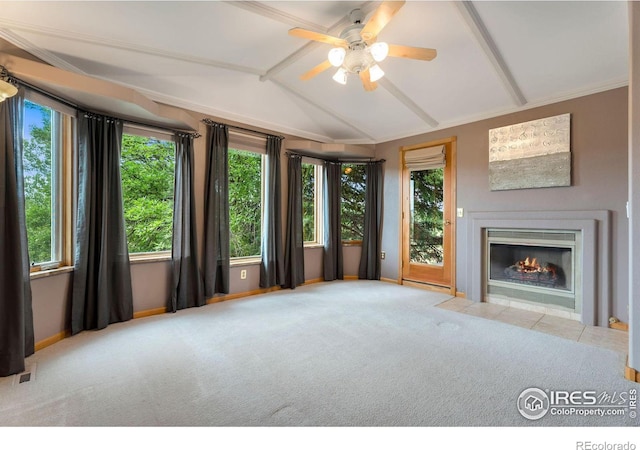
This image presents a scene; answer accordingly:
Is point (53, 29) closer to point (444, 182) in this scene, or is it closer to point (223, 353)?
point (223, 353)

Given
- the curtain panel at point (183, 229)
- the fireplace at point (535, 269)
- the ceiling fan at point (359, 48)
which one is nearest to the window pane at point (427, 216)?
the fireplace at point (535, 269)

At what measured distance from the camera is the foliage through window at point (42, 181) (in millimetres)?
2504

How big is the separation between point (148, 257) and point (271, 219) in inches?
61.8

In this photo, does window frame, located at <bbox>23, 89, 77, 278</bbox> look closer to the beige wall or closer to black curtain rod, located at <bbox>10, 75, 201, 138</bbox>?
black curtain rod, located at <bbox>10, 75, 201, 138</bbox>

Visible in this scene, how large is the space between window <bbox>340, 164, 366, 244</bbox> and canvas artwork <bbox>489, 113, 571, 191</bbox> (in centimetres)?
205

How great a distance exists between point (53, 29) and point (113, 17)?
48 cm

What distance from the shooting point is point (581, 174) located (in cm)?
318

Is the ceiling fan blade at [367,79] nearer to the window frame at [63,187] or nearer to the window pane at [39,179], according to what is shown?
the window frame at [63,187]

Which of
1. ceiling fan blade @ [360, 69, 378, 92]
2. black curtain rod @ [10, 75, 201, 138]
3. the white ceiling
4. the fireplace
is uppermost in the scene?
the white ceiling

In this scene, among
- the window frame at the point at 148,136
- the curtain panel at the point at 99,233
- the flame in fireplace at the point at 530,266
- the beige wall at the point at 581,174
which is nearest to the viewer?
the curtain panel at the point at 99,233

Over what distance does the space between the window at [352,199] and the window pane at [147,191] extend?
2.79 metres

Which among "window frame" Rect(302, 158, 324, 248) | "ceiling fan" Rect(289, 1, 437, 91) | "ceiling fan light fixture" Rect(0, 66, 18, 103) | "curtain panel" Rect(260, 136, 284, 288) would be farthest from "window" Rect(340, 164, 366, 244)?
"ceiling fan light fixture" Rect(0, 66, 18, 103)

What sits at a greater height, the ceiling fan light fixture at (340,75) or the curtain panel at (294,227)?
the ceiling fan light fixture at (340,75)

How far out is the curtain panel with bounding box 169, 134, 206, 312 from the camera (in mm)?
3371
